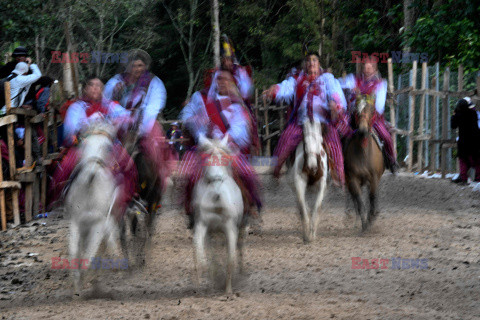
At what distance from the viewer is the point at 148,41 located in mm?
38594

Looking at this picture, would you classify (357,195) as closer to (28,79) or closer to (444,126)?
(28,79)

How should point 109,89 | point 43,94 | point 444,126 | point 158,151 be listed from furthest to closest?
point 444,126, point 43,94, point 158,151, point 109,89

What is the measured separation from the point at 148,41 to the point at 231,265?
33.4 m

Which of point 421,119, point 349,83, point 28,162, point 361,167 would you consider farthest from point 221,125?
point 421,119

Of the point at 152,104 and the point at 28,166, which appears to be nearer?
the point at 152,104

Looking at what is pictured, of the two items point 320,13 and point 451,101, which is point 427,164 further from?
point 320,13

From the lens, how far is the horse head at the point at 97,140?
621cm

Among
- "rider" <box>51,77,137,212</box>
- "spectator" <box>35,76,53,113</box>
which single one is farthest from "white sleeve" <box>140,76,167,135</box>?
"spectator" <box>35,76,53,113</box>

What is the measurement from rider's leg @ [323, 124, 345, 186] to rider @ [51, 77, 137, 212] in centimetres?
296

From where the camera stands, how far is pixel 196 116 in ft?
23.2

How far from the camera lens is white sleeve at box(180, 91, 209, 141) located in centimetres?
695

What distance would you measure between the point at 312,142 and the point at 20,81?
202 inches

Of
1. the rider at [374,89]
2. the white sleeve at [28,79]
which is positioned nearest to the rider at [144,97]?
the rider at [374,89]

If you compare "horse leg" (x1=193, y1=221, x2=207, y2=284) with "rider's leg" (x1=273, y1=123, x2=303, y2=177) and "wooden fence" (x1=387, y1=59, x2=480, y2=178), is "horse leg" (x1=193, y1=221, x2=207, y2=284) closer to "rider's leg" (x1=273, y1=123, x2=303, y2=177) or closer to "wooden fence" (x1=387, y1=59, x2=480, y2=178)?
"rider's leg" (x1=273, y1=123, x2=303, y2=177)
